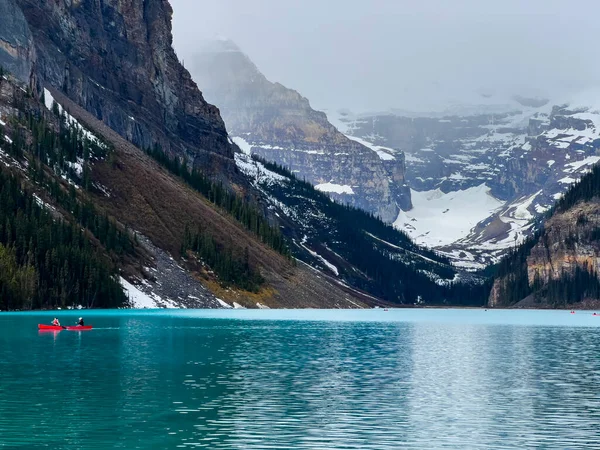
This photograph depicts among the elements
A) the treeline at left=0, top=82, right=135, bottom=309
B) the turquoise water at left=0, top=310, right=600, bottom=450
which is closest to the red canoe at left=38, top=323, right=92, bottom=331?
the turquoise water at left=0, top=310, right=600, bottom=450

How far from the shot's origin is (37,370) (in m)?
68.4

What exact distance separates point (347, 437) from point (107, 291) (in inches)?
5973

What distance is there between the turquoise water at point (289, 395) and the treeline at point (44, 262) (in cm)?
6938

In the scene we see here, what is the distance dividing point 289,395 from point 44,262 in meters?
132

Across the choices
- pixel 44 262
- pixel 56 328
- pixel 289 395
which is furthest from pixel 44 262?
pixel 289 395

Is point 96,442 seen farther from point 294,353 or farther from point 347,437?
point 294,353

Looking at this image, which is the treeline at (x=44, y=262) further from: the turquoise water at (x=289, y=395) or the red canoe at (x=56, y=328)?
the turquoise water at (x=289, y=395)

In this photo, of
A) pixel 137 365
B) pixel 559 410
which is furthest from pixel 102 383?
pixel 559 410

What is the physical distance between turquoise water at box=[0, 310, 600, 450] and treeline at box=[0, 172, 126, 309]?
69.4 m

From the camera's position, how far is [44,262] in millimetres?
180750

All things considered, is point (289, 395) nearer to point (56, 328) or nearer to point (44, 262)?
point (56, 328)

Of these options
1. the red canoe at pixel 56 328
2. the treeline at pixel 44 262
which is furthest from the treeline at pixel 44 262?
the red canoe at pixel 56 328

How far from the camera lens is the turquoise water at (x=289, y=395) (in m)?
44.9

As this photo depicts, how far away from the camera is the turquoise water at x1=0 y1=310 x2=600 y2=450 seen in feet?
147
